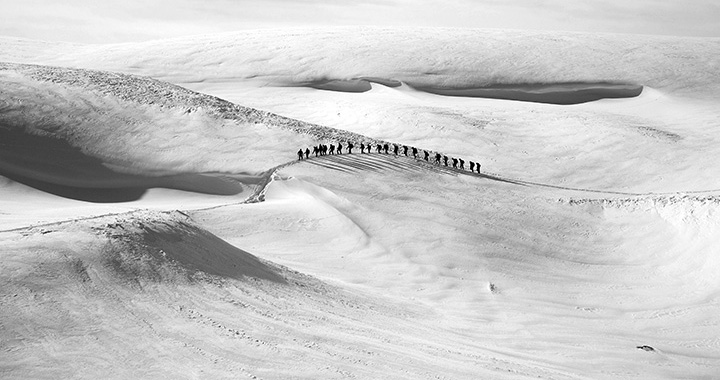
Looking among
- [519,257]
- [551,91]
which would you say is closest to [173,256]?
[519,257]

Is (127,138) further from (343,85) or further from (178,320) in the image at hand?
(343,85)

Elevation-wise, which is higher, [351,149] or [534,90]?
[534,90]

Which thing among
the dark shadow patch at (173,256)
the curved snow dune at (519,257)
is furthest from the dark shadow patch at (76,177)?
the dark shadow patch at (173,256)

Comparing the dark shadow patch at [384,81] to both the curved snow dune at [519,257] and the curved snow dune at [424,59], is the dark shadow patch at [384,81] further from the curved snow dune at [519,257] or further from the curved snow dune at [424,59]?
the curved snow dune at [519,257]

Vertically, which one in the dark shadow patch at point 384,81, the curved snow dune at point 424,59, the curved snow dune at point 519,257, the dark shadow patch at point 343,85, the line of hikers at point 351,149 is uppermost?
the curved snow dune at point 424,59

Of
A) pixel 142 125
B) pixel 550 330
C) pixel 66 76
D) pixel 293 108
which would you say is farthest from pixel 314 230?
pixel 293 108

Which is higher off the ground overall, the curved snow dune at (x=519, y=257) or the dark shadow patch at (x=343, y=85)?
the dark shadow patch at (x=343, y=85)

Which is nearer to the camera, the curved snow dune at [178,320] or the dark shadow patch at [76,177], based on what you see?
the curved snow dune at [178,320]

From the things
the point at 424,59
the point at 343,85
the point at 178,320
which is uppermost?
the point at 424,59
